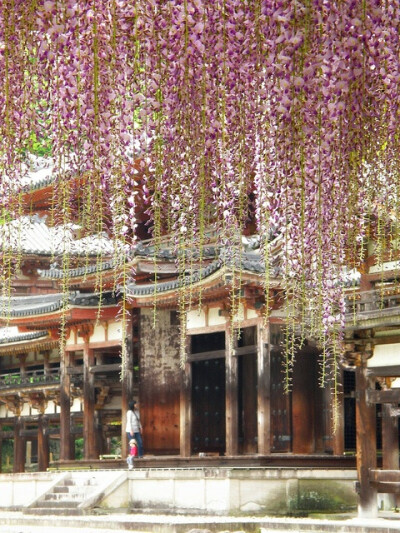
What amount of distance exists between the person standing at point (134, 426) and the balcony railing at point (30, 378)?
411 cm

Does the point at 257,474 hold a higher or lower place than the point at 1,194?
lower

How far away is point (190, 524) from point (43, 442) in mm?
14640

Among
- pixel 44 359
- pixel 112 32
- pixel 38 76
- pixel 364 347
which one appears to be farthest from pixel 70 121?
pixel 44 359

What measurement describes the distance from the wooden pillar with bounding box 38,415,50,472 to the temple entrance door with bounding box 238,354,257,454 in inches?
324

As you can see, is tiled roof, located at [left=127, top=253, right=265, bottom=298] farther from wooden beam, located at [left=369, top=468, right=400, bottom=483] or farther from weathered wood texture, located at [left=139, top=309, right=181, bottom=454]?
wooden beam, located at [left=369, top=468, right=400, bottom=483]

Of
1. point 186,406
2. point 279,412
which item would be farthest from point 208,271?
point 186,406

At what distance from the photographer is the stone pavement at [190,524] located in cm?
1577

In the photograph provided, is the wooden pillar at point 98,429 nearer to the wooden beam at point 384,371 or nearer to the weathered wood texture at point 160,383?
the weathered wood texture at point 160,383

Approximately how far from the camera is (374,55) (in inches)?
202

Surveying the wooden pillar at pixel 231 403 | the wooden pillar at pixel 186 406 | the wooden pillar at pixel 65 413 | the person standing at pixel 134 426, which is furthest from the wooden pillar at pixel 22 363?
the wooden pillar at pixel 231 403

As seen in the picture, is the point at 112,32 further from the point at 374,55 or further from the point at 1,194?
the point at 1,194

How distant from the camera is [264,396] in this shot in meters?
20.9

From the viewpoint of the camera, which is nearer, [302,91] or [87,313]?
[302,91]

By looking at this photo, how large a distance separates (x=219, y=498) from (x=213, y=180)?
46.7 ft
